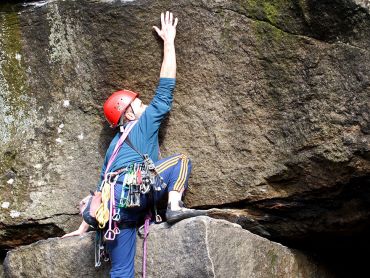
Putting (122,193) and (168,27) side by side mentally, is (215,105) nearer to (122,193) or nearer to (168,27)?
(168,27)

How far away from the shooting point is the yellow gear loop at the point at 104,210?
211 inches

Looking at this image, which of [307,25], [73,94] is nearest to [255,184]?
[307,25]

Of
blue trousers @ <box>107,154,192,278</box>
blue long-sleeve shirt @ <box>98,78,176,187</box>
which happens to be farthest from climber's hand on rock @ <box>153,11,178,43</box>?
blue trousers @ <box>107,154,192,278</box>

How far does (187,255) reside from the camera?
Answer: 5.22 m

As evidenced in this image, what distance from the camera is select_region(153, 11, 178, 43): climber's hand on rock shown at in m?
5.82

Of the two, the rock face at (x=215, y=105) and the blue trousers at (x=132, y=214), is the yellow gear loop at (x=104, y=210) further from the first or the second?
the rock face at (x=215, y=105)

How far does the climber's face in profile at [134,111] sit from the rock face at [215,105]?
7.8 inches

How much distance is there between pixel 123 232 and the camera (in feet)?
18.0

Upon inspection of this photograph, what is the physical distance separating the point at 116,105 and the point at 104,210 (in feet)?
2.99

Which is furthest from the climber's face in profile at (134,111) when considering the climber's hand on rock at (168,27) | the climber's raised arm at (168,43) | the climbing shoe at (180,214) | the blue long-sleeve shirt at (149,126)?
the climbing shoe at (180,214)

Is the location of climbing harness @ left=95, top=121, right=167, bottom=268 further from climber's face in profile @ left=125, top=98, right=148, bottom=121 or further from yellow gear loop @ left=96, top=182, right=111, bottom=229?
climber's face in profile @ left=125, top=98, right=148, bottom=121

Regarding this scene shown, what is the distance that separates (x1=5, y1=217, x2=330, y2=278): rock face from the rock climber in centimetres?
14

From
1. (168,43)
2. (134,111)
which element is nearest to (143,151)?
(134,111)

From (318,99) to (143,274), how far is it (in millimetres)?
1968
